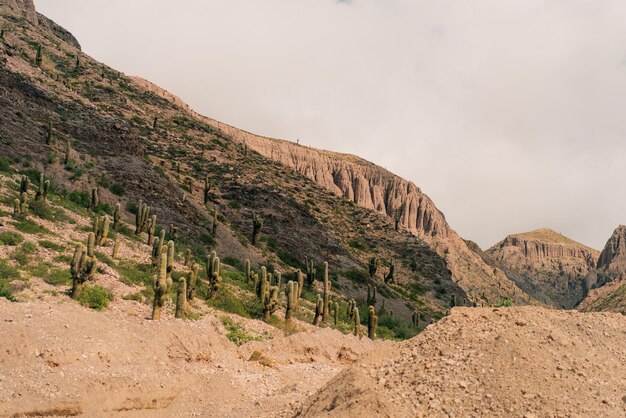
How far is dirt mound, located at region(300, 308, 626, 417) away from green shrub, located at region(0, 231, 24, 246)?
15528 millimetres

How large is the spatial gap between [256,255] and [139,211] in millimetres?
10931

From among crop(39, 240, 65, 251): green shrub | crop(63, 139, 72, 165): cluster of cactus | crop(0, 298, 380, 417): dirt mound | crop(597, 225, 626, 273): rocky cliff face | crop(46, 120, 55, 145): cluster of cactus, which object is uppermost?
crop(597, 225, 626, 273): rocky cliff face

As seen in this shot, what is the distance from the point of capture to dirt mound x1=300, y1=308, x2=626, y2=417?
27.4 ft

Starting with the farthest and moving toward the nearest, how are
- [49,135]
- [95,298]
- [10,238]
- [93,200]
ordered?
1. [49,135]
2. [93,200]
3. [10,238]
4. [95,298]

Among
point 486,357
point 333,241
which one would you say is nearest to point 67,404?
point 486,357

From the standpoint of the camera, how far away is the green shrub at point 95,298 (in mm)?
16312

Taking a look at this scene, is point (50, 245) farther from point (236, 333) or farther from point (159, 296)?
point (236, 333)

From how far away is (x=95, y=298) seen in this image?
54.4 ft

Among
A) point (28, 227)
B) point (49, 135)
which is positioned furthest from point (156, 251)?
point (49, 135)

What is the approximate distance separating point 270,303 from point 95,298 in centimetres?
810

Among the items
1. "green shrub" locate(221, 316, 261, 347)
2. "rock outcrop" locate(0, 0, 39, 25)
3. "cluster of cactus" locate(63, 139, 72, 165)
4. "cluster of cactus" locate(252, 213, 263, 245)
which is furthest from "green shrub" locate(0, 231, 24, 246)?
"rock outcrop" locate(0, 0, 39, 25)

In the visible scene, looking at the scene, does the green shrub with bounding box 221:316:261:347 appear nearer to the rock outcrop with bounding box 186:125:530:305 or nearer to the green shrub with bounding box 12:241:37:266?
the green shrub with bounding box 12:241:37:266

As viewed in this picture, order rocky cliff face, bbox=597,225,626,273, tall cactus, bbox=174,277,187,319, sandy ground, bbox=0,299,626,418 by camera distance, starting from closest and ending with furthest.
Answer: sandy ground, bbox=0,299,626,418 < tall cactus, bbox=174,277,187,319 < rocky cliff face, bbox=597,225,626,273

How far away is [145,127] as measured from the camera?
51375 millimetres
